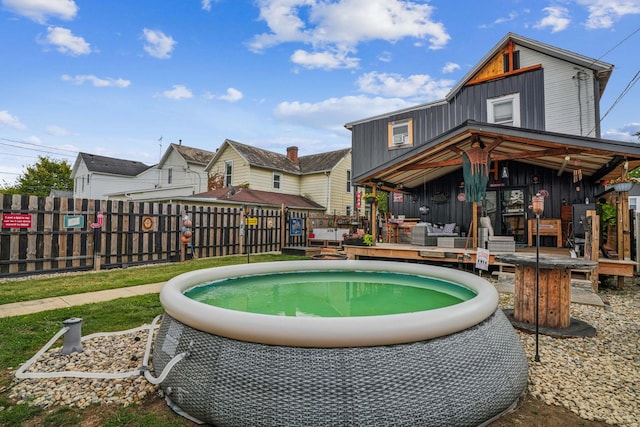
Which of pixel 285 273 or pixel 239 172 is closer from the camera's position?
pixel 285 273

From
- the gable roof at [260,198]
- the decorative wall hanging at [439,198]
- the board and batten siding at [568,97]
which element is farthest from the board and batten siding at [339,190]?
the board and batten siding at [568,97]

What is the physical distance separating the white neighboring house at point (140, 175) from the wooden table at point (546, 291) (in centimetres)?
1763

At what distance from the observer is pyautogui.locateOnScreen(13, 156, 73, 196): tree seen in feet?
111

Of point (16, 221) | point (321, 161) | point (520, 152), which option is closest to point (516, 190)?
point (520, 152)

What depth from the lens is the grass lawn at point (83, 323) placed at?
7.29ft

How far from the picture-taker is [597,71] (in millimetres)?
9938

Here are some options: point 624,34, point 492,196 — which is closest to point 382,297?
point 492,196

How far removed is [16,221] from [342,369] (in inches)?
356

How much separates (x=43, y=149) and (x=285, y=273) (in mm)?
39364

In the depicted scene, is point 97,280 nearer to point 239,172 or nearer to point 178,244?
point 178,244

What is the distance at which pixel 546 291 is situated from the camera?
4309 mm

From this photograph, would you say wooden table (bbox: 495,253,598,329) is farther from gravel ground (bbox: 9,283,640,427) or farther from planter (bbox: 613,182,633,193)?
planter (bbox: 613,182,633,193)

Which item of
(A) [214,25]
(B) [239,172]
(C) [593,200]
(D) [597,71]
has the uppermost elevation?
(A) [214,25]

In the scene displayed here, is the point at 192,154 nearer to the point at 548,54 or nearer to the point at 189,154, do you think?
the point at 189,154
